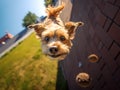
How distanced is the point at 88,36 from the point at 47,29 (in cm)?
184

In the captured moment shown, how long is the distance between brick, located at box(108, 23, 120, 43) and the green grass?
8.88 meters

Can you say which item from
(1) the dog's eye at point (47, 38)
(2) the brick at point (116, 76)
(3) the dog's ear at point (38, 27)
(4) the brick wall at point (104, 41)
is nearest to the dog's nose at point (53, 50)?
(1) the dog's eye at point (47, 38)

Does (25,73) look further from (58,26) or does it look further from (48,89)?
(58,26)

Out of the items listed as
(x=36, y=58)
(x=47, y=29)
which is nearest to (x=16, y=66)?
(x=36, y=58)

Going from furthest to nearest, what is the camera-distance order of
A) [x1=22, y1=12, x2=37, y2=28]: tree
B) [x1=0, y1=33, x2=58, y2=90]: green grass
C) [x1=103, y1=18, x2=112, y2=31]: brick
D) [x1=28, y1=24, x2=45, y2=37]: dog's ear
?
[x1=22, y1=12, x2=37, y2=28]: tree, [x1=0, y1=33, x2=58, y2=90]: green grass, [x1=28, y1=24, x2=45, y2=37]: dog's ear, [x1=103, y1=18, x2=112, y2=31]: brick

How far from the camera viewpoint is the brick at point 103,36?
4145 millimetres

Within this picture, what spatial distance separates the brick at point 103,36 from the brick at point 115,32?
0.47 ft

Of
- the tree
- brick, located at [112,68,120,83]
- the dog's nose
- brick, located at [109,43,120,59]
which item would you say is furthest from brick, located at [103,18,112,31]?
the tree

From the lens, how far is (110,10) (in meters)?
4.04

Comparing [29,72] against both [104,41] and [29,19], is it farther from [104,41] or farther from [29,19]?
[29,19]

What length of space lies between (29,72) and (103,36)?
446 inches

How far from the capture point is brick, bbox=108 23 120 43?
12.0ft

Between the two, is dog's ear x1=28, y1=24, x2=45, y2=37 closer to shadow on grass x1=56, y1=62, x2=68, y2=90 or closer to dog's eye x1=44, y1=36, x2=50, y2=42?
dog's eye x1=44, y1=36, x2=50, y2=42

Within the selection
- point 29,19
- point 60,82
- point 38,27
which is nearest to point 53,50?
point 38,27
